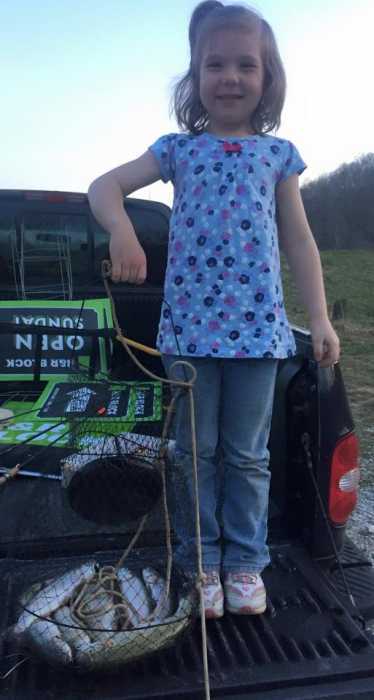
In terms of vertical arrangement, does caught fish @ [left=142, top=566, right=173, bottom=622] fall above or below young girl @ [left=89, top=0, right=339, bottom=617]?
below

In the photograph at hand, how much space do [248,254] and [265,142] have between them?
41 cm

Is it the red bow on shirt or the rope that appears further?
the red bow on shirt

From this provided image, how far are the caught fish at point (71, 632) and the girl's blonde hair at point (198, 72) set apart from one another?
1626 millimetres

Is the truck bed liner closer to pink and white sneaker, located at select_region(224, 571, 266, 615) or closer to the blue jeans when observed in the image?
pink and white sneaker, located at select_region(224, 571, 266, 615)

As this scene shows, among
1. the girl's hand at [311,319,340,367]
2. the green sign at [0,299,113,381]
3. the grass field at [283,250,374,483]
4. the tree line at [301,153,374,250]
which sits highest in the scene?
the tree line at [301,153,374,250]

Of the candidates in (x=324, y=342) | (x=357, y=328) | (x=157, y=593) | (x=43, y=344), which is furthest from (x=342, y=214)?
(x=157, y=593)

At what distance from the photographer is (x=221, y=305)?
2059 mm

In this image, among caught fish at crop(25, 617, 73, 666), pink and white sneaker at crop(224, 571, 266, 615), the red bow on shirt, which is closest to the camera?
caught fish at crop(25, 617, 73, 666)

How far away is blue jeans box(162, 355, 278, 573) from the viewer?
2105 millimetres

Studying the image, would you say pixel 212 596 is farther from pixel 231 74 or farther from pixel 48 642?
pixel 231 74

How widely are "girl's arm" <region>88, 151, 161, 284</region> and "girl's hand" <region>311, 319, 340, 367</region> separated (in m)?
0.61

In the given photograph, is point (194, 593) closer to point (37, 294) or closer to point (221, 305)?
point (221, 305)

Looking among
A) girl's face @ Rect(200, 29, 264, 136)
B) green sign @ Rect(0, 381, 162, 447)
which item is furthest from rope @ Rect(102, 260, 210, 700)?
girl's face @ Rect(200, 29, 264, 136)

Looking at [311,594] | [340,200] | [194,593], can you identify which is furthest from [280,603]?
[340,200]
